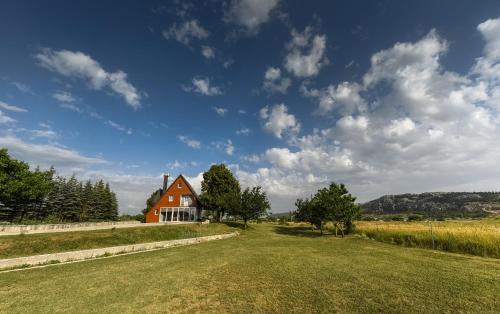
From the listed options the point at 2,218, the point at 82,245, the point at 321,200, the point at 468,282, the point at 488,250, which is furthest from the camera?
the point at 2,218

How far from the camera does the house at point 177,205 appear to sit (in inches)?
1908

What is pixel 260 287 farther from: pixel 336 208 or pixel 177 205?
pixel 177 205

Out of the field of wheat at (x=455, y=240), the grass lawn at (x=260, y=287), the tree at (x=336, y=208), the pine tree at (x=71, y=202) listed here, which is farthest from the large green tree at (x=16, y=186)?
the field of wheat at (x=455, y=240)

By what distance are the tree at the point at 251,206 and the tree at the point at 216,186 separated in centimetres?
432

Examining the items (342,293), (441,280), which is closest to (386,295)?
(342,293)

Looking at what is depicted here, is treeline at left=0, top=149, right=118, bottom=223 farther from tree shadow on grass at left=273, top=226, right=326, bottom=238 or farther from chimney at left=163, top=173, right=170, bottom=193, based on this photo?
tree shadow on grass at left=273, top=226, right=326, bottom=238

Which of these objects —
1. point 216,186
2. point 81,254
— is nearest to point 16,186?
point 216,186

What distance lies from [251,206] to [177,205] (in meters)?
16.5

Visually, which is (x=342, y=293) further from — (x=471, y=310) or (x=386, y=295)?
(x=471, y=310)

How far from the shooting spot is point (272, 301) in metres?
8.72

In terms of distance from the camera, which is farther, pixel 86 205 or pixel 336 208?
pixel 86 205

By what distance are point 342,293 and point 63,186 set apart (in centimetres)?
7010

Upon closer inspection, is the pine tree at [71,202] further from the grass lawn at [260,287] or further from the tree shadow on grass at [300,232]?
the grass lawn at [260,287]

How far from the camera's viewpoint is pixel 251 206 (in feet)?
138
